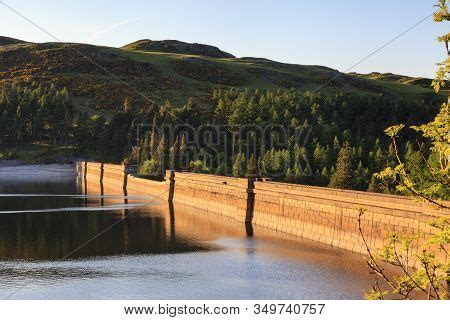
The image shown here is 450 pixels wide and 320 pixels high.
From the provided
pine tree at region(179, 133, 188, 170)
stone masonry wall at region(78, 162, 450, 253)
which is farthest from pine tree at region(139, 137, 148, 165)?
stone masonry wall at region(78, 162, 450, 253)

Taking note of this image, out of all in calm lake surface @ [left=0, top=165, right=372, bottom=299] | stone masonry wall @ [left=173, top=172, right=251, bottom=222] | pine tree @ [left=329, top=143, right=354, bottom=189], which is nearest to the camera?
calm lake surface @ [left=0, top=165, right=372, bottom=299]

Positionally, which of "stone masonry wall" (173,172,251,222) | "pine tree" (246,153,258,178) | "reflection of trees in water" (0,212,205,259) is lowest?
"reflection of trees in water" (0,212,205,259)

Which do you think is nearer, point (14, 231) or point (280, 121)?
point (14, 231)

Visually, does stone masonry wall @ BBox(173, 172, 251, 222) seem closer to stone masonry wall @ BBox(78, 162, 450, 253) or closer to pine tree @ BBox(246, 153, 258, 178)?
stone masonry wall @ BBox(78, 162, 450, 253)

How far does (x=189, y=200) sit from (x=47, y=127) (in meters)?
109

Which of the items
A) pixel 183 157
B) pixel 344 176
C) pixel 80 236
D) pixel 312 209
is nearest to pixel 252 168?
pixel 344 176

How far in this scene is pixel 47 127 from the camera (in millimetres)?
175250

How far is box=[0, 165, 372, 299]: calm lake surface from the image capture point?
107 feet

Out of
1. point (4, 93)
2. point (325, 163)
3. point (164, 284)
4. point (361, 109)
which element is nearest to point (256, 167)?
point (325, 163)

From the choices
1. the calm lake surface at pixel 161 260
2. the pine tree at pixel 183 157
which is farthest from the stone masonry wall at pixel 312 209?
the pine tree at pixel 183 157
